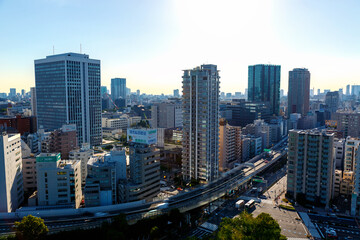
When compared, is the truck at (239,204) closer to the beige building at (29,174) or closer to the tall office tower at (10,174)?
the tall office tower at (10,174)

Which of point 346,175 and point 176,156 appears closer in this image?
point 346,175

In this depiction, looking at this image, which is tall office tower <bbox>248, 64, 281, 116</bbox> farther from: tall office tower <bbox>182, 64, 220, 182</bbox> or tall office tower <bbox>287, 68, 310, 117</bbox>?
tall office tower <bbox>182, 64, 220, 182</bbox>

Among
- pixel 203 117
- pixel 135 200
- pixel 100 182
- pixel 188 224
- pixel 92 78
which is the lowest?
pixel 188 224

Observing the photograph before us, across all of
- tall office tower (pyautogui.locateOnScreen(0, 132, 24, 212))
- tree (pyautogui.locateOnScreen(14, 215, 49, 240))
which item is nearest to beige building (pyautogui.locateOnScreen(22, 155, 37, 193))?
tall office tower (pyautogui.locateOnScreen(0, 132, 24, 212))

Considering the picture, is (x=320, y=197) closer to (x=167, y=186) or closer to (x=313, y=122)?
(x=167, y=186)

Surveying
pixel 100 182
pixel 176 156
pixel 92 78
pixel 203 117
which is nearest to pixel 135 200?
pixel 100 182

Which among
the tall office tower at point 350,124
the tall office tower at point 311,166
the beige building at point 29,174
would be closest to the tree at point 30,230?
the beige building at point 29,174
